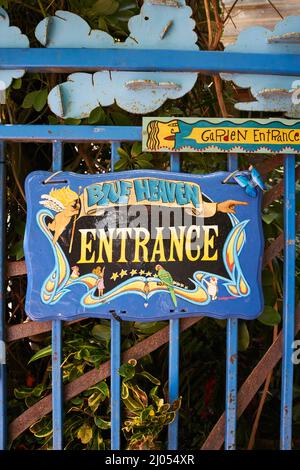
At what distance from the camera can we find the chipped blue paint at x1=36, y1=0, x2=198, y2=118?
157 cm

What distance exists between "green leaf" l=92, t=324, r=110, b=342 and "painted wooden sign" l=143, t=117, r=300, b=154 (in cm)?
60

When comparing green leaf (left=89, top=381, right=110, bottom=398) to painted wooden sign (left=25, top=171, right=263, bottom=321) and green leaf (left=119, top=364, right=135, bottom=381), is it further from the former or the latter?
painted wooden sign (left=25, top=171, right=263, bottom=321)

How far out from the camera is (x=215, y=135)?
63.0 inches

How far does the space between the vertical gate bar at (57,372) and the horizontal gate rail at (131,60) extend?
0.78 feet

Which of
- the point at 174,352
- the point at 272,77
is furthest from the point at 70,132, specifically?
the point at 174,352

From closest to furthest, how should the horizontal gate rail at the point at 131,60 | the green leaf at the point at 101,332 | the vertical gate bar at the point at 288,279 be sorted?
the horizontal gate rail at the point at 131,60
the vertical gate bar at the point at 288,279
the green leaf at the point at 101,332

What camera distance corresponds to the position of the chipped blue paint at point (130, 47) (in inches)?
61.8

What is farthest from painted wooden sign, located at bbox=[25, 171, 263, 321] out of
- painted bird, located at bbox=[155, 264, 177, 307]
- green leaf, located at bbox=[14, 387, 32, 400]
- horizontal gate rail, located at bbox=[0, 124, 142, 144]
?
green leaf, located at bbox=[14, 387, 32, 400]

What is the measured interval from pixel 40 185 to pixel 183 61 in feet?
1.84

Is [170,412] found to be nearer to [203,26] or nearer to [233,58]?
[233,58]

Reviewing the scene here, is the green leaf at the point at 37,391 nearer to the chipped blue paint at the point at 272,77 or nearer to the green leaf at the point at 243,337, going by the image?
the green leaf at the point at 243,337

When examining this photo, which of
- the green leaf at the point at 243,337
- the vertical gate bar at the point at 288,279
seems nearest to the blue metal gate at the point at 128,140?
the vertical gate bar at the point at 288,279

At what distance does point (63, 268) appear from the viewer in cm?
162

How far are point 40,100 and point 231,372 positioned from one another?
1040 millimetres
